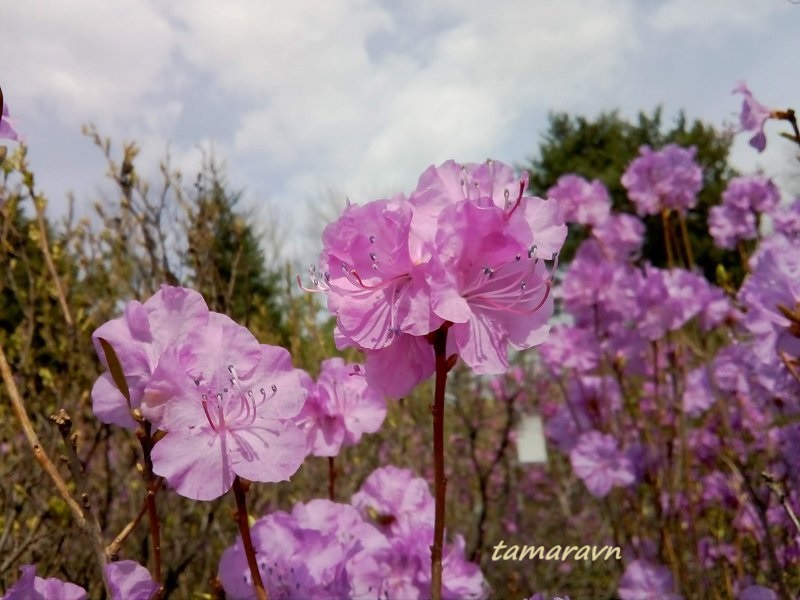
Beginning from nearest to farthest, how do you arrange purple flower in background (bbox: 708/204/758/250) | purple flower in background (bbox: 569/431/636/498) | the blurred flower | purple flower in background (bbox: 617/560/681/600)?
purple flower in background (bbox: 617/560/681/600)
the blurred flower
purple flower in background (bbox: 569/431/636/498)
purple flower in background (bbox: 708/204/758/250)

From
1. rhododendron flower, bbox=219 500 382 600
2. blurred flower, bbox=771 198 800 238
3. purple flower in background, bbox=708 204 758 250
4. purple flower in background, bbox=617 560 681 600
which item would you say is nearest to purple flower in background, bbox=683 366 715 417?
purple flower in background, bbox=708 204 758 250

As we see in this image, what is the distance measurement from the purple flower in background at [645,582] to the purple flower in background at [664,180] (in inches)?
62.7

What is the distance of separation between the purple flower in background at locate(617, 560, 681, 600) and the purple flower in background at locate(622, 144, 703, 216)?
1592 millimetres

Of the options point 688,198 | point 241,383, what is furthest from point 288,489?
point 241,383

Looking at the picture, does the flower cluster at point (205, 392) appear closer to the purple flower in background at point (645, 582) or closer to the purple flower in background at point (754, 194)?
the purple flower in background at point (645, 582)

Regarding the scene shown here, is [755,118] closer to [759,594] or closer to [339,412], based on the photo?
[759,594]

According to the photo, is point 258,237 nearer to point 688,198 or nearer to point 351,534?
point 688,198

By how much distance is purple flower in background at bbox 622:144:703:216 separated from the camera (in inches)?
138

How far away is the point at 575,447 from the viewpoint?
3363 mm

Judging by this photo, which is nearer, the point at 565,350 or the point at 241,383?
the point at 241,383

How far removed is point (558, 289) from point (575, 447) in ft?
2.45

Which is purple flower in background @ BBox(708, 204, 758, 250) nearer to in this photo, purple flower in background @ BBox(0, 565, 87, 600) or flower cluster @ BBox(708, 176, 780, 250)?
flower cluster @ BBox(708, 176, 780, 250)

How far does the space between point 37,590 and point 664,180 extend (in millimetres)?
3241

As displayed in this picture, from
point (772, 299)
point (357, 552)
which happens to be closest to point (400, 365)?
point (357, 552)
